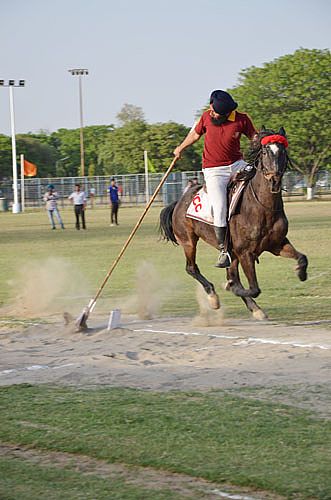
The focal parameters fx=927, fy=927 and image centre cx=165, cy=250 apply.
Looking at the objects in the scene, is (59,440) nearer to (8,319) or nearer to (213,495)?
(213,495)

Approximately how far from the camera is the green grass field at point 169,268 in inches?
586

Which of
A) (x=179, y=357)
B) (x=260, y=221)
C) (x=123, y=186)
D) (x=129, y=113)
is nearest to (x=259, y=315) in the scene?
(x=260, y=221)

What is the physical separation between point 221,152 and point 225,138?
201 millimetres

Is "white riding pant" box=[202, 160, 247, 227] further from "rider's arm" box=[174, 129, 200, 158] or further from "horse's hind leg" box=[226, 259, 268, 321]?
"horse's hind leg" box=[226, 259, 268, 321]

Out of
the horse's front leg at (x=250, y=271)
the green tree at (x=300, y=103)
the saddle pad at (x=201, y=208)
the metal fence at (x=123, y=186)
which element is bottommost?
the metal fence at (x=123, y=186)

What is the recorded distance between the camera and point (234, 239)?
12609 mm

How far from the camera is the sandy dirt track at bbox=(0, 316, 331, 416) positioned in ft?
28.0

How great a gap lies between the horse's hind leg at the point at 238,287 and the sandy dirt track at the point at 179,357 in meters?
0.19

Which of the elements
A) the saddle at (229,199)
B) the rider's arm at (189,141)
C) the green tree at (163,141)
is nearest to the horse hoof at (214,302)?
the saddle at (229,199)

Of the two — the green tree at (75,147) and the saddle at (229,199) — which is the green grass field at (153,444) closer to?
the saddle at (229,199)

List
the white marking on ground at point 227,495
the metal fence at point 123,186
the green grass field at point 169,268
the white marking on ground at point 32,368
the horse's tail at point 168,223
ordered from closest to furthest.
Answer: the white marking on ground at point 227,495 < the white marking on ground at point 32,368 < the horse's tail at point 168,223 < the green grass field at point 169,268 < the metal fence at point 123,186

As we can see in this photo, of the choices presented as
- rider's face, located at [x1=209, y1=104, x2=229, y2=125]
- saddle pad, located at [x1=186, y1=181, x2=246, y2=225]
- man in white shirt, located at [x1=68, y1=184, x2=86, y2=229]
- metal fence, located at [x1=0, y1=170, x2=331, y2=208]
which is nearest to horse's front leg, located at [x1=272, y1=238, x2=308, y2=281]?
saddle pad, located at [x1=186, y1=181, x2=246, y2=225]

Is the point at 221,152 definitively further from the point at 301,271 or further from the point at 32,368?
the point at 32,368

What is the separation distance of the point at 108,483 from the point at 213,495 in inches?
26.9
